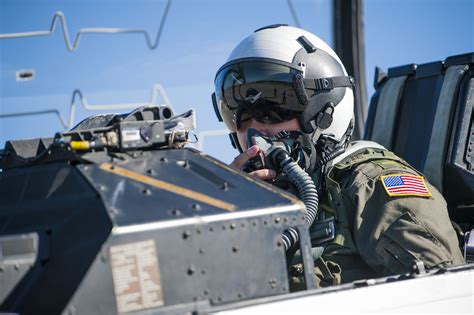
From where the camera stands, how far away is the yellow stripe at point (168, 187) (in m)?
2.01

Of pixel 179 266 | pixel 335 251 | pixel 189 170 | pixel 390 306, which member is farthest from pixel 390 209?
pixel 179 266

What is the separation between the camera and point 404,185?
2.75 m

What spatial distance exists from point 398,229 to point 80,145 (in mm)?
1127

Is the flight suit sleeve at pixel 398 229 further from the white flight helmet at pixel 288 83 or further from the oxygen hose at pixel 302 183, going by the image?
the white flight helmet at pixel 288 83

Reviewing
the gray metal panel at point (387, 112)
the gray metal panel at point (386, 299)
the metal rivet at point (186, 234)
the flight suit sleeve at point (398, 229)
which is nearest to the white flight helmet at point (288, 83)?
the flight suit sleeve at point (398, 229)

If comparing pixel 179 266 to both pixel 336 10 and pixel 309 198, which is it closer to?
pixel 309 198

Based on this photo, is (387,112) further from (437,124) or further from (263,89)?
(263,89)

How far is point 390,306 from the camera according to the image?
2059 millimetres

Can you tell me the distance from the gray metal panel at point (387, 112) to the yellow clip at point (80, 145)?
2.12 meters

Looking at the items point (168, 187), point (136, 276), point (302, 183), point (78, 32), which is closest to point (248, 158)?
point (302, 183)

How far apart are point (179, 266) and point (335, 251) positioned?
3.32 ft

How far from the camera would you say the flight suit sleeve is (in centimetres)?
255

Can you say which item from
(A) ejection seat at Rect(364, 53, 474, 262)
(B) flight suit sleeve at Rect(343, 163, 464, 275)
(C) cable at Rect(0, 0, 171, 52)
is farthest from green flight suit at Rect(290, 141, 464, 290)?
(C) cable at Rect(0, 0, 171, 52)

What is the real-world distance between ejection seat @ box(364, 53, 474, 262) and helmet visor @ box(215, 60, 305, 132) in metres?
0.79
